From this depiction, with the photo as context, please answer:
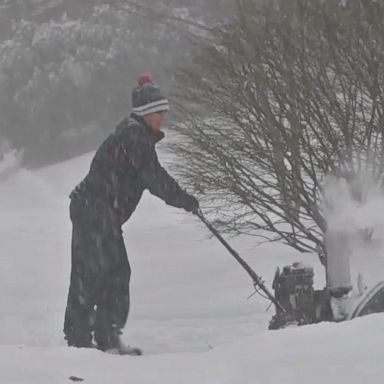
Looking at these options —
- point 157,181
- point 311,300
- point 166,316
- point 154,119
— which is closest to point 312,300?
point 311,300

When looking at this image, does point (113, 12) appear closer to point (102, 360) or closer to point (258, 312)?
point (258, 312)

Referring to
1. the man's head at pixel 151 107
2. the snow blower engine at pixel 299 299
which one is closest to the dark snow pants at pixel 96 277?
the man's head at pixel 151 107

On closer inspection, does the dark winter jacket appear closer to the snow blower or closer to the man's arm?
the man's arm

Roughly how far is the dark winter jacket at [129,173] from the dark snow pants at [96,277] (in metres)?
0.07

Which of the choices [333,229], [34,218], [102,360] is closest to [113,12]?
[34,218]

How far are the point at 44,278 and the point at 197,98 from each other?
3685 mm

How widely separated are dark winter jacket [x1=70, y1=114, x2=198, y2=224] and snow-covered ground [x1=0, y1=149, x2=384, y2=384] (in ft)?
2.68

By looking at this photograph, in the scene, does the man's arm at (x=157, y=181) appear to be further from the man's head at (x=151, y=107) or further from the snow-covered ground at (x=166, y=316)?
the snow-covered ground at (x=166, y=316)

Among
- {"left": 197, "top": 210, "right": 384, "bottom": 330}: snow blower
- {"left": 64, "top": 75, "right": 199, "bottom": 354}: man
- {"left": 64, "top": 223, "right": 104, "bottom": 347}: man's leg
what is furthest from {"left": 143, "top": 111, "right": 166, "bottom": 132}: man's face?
{"left": 64, "top": 223, "right": 104, "bottom": 347}: man's leg

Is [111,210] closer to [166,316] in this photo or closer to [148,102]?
[148,102]

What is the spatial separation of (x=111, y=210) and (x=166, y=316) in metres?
4.80

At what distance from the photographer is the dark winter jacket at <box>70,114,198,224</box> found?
4.67m

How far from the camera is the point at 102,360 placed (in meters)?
3.68

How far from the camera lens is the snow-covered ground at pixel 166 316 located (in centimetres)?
333
